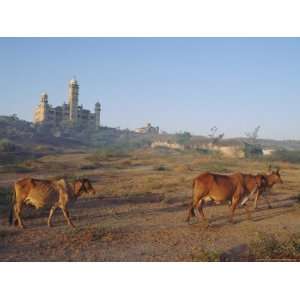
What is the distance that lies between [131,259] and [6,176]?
452 inches

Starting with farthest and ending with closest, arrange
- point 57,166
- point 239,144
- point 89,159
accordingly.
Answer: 1. point 239,144
2. point 89,159
3. point 57,166

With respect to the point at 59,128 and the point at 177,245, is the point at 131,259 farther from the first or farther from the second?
the point at 59,128

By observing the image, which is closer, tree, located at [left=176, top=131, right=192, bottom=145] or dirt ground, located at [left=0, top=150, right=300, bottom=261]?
dirt ground, located at [left=0, top=150, right=300, bottom=261]

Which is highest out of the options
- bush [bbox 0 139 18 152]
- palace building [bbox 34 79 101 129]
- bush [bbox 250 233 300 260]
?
palace building [bbox 34 79 101 129]

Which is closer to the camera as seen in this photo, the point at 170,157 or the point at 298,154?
the point at 170,157

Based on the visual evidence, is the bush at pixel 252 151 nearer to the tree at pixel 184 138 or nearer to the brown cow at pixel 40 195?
the tree at pixel 184 138

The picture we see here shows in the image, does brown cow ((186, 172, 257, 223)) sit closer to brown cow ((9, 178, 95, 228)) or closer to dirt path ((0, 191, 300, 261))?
dirt path ((0, 191, 300, 261))

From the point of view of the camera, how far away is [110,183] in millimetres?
15008

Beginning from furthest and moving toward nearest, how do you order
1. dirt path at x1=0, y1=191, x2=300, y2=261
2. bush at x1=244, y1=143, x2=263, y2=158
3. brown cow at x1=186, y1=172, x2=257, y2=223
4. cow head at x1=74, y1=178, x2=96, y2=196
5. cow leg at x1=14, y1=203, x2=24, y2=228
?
bush at x1=244, y1=143, x2=263, y2=158
brown cow at x1=186, y1=172, x2=257, y2=223
cow head at x1=74, y1=178, x2=96, y2=196
cow leg at x1=14, y1=203, x2=24, y2=228
dirt path at x1=0, y1=191, x2=300, y2=261

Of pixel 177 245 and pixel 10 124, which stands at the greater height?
pixel 10 124

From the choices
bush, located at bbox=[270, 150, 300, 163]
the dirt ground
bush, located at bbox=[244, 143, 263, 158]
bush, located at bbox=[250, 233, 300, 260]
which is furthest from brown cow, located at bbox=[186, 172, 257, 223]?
bush, located at bbox=[244, 143, 263, 158]

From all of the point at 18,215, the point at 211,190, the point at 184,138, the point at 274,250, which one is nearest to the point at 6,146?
the point at 18,215

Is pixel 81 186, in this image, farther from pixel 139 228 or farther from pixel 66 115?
pixel 66 115

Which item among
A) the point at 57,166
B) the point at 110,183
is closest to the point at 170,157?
the point at 57,166
